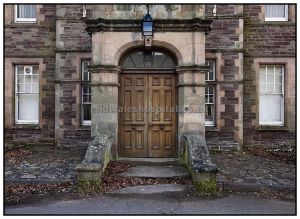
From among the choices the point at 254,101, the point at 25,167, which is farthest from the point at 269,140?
the point at 25,167

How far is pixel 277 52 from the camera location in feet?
42.5

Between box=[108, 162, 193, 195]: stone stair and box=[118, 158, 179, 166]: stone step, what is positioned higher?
box=[118, 158, 179, 166]: stone step

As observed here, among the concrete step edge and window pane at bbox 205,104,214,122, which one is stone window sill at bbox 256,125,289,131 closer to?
window pane at bbox 205,104,214,122

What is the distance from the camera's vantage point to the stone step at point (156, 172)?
27.8 ft

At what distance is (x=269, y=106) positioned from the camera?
13219 millimetres

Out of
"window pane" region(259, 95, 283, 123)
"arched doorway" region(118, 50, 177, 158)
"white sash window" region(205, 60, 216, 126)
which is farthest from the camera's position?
"window pane" region(259, 95, 283, 123)

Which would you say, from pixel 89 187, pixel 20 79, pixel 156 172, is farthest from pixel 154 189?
pixel 20 79

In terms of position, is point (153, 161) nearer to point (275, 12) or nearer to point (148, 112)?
point (148, 112)

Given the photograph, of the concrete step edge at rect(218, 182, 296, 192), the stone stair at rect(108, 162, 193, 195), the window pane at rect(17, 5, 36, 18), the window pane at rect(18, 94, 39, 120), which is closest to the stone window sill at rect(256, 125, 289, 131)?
the stone stair at rect(108, 162, 193, 195)

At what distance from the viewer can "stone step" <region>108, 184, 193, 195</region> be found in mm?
7367

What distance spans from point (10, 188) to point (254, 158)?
7.22 m

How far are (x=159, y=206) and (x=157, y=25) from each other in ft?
17.1

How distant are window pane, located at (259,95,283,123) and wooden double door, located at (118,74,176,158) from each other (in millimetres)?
4277

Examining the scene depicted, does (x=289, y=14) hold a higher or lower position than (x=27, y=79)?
higher
